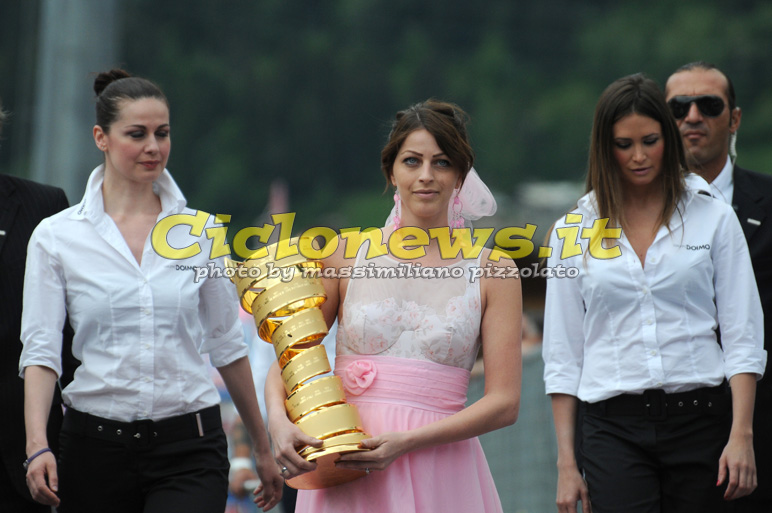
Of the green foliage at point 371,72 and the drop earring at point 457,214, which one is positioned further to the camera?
the green foliage at point 371,72

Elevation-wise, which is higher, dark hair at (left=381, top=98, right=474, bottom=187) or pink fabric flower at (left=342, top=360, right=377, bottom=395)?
dark hair at (left=381, top=98, right=474, bottom=187)

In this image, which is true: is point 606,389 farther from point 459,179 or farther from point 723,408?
point 459,179

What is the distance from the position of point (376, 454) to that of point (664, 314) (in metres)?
1.07

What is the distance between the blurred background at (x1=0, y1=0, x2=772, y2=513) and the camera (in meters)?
30.2

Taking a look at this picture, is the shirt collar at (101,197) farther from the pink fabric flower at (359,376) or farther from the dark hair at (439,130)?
the pink fabric flower at (359,376)

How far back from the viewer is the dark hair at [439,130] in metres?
3.81

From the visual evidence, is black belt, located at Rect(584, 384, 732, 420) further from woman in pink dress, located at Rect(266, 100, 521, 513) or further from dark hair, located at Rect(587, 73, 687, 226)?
dark hair, located at Rect(587, 73, 687, 226)

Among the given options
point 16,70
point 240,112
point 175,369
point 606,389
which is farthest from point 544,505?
point 240,112

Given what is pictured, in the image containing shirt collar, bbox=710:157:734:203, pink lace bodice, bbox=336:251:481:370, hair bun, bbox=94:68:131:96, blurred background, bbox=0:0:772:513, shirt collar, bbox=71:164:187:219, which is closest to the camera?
pink lace bodice, bbox=336:251:481:370

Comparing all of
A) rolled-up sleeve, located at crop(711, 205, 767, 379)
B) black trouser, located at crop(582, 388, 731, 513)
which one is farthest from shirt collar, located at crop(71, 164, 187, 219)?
rolled-up sleeve, located at crop(711, 205, 767, 379)

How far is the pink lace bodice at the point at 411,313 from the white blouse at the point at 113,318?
0.50m

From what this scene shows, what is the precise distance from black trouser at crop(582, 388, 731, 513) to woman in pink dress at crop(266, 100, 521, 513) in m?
0.38

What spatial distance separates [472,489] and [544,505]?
125 inches

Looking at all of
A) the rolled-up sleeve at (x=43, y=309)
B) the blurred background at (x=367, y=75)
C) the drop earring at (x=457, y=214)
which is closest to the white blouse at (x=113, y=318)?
the rolled-up sleeve at (x=43, y=309)
